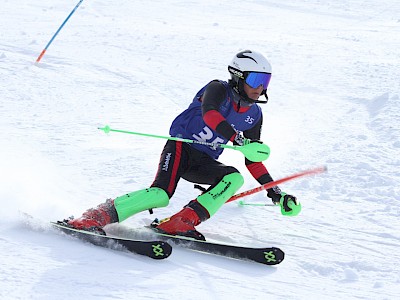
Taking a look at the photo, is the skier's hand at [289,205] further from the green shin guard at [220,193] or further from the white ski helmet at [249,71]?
→ the white ski helmet at [249,71]

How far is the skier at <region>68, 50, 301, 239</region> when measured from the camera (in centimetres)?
454

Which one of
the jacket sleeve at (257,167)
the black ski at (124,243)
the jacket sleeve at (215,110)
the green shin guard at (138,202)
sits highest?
the jacket sleeve at (215,110)

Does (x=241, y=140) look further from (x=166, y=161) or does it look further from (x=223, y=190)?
(x=166, y=161)

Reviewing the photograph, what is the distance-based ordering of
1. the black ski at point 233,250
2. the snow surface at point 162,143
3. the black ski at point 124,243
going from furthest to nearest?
the black ski at point 233,250 → the black ski at point 124,243 → the snow surface at point 162,143

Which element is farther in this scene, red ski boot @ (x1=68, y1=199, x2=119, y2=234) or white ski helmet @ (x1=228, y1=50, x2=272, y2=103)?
white ski helmet @ (x1=228, y1=50, x2=272, y2=103)

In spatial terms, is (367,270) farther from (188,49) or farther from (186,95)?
(188,49)

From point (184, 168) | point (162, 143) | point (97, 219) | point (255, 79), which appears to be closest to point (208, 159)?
point (184, 168)

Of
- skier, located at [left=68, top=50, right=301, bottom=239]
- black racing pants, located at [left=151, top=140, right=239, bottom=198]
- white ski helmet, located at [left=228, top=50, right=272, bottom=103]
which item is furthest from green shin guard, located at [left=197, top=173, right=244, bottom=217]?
white ski helmet, located at [left=228, top=50, right=272, bottom=103]

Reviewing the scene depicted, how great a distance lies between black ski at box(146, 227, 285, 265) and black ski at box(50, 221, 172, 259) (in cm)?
34

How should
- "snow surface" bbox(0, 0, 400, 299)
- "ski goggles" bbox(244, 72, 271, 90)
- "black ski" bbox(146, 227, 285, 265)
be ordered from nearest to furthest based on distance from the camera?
"snow surface" bbox(0, 0, 400, 299) < "black ski" bbox(146, 227, 285, 265) < "ski goggles" bbox(244, 72, 271, 90)

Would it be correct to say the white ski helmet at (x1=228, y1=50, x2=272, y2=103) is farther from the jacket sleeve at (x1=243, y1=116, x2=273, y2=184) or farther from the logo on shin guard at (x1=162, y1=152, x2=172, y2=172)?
the logo on shin guard at (x1=162, y1=152, x2=172, y2=172)

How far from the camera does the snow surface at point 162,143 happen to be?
13.0 feet

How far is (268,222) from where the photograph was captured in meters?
5.31

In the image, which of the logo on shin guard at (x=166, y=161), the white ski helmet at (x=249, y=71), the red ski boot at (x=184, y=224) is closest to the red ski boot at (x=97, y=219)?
the red ski boot at (x=184, y=224)
